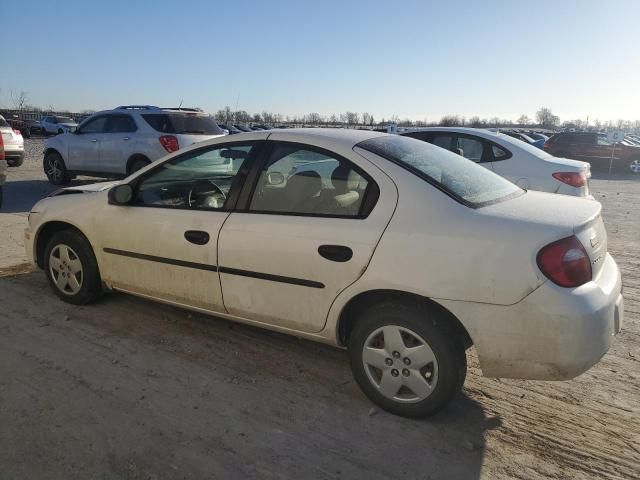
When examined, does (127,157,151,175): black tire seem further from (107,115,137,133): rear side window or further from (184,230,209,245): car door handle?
(184,230,209,245): car door handle

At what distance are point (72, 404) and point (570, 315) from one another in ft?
9.06

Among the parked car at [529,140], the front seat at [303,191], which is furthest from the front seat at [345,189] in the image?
the parked car at [529,140]

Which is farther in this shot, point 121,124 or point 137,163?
point 121,124

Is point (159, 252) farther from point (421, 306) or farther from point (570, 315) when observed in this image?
point (570, 315)

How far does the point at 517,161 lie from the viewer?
737cm

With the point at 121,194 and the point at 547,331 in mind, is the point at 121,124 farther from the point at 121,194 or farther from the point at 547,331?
the point at 547,331

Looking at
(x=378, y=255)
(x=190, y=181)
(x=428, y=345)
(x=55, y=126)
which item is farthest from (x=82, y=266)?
(x=55, y=126)

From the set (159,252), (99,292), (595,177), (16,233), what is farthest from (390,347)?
(595,177)

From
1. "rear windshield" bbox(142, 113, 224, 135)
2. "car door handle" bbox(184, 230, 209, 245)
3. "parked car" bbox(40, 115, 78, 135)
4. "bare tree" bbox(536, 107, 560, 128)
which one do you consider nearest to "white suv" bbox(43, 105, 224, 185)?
"rear windshield" bbox(142, 113, 224, 135)

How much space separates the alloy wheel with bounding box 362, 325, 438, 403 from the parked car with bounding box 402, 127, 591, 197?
16.8 feet

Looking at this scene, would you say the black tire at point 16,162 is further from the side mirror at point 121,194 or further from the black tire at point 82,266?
the side mirror at point 121,194

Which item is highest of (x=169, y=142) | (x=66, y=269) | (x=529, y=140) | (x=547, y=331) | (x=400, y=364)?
(x=169, y=142)

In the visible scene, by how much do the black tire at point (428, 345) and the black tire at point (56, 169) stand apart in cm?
1049

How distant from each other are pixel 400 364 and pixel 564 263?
3.33ft
